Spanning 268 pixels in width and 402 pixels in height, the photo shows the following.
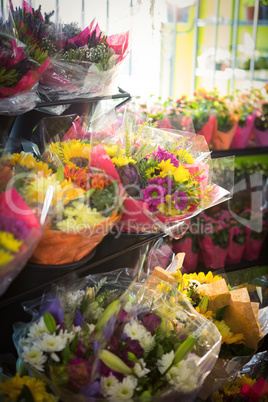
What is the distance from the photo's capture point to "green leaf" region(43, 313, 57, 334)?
113cm

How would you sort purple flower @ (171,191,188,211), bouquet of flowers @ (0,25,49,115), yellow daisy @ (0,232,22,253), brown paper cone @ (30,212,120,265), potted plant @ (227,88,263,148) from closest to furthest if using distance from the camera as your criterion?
yellow daisy @ (0,232,22,253)
brown paper cone @ (30,212,120,265)
bouquet of flowers @ (0,25,49,115)
purple flower @ (171,191,188,211)
potted plant @ (227,88,263,148)

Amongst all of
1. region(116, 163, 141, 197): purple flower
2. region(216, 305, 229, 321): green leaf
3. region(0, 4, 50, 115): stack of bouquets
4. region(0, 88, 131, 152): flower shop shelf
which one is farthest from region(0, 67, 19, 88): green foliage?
region(216, 305, 229, 321): green leaf

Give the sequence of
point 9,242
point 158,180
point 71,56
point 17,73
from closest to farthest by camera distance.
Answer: point 9,242
point 17,73
point 158,180
point 71,56

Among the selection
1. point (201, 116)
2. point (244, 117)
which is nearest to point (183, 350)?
point (201, 116)

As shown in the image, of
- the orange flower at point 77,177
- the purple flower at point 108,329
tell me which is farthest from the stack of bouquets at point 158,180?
the purple flower at point 108,329

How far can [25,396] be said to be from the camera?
1.06 m

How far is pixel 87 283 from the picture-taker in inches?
53.4

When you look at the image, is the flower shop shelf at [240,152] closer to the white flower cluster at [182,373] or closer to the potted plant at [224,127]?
the potted plant at [224,127]

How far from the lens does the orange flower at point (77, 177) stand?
1212mm

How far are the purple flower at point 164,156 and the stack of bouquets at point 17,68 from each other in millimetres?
411

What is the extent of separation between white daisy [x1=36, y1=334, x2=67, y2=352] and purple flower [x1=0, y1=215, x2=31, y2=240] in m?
0.30

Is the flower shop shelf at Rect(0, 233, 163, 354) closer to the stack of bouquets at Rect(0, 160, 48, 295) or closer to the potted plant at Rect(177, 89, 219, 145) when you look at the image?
the stack of bouquets at Rect(0, 160, 48, 295)

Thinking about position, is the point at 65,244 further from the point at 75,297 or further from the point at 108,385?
the point at 108,385

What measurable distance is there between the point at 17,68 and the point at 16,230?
0.49 metres
